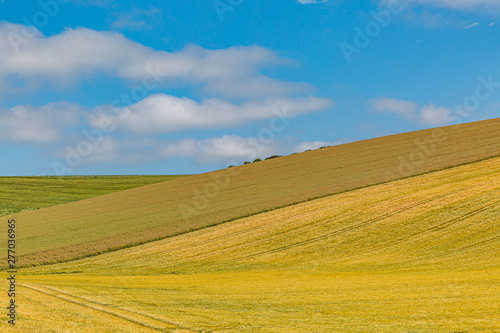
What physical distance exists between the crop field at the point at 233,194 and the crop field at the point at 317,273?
265 cm

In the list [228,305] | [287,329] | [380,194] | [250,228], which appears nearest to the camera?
[287,329]

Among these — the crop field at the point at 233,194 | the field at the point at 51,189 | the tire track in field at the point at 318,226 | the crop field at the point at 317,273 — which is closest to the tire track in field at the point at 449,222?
the crop field at the point at 317,273

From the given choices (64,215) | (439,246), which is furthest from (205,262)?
(64,215)

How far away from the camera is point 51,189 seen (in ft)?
250

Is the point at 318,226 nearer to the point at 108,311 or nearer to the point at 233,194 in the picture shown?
the point at 233,194

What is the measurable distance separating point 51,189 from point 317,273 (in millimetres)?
65778

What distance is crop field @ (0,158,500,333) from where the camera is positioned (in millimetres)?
12203

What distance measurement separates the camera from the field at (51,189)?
6309cm

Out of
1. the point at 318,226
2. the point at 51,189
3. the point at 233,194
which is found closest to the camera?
the point at 318,226

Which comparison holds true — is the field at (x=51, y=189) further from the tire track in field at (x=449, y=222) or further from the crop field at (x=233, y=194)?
the tire track in field at (x=449, y=222)

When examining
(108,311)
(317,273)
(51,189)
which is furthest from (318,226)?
(51,189)

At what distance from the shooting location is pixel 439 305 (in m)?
12.9

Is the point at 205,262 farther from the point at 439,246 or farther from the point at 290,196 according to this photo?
the point at 290,196

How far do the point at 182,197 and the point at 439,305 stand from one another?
4060cm
